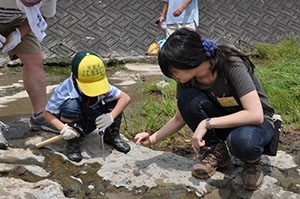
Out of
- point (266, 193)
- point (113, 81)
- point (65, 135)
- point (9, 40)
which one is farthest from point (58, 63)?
point (266, 193)

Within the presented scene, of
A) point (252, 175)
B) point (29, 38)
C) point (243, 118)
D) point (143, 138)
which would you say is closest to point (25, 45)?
point (29, 38)

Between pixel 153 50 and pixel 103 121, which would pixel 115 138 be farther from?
pixel 153 50

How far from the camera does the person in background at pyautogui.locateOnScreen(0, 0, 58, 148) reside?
292cm

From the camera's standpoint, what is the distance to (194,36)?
2414 mm

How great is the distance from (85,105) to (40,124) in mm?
482

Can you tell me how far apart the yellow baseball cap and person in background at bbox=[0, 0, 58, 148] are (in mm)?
404

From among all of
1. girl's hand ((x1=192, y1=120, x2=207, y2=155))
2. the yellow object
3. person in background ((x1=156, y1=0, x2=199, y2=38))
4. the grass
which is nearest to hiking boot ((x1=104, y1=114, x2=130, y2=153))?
the grass

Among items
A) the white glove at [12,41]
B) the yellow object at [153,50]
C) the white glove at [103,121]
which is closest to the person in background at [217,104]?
the white glove at [103,121]

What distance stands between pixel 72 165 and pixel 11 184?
0.43 meters

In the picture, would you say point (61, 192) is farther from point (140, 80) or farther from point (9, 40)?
point (140, 80)

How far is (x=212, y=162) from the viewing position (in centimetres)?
273

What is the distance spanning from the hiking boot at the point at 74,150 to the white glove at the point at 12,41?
0.68 meters

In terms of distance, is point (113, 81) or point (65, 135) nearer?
point (65, 135)

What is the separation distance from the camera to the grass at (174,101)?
11.3 feet
